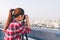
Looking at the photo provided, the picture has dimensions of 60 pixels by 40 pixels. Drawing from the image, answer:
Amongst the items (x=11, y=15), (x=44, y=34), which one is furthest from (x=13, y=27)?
(x=44, y=34)

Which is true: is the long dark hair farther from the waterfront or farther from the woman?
the waterfront

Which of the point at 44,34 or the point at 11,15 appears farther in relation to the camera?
the point at 44,34

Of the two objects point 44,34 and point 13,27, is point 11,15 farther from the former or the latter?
point 44,34

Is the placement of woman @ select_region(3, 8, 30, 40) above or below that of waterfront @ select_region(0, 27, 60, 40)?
above

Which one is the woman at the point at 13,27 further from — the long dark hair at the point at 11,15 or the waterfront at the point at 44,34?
the waterfront at the point at 44,34

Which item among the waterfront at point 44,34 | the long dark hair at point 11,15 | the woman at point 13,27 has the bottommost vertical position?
the waterfront at point 44,34

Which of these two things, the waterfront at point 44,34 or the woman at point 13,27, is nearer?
the woman at point 13,27

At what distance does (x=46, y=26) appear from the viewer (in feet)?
8.29

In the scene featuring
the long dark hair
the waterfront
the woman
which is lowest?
the waterfront

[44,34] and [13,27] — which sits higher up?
[13,27]

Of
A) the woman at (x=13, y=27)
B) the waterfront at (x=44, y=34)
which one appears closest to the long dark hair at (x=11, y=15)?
the woman at (x=13, y=27)

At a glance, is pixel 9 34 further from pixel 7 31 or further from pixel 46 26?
→ pixel 46 26

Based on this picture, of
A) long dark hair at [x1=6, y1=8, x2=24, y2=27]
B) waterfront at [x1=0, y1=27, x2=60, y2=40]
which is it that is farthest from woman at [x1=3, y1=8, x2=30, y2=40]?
waterfront at [x1=0, y1=27, x2=60, y2=40]

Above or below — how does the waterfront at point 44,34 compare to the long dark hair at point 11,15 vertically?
below
